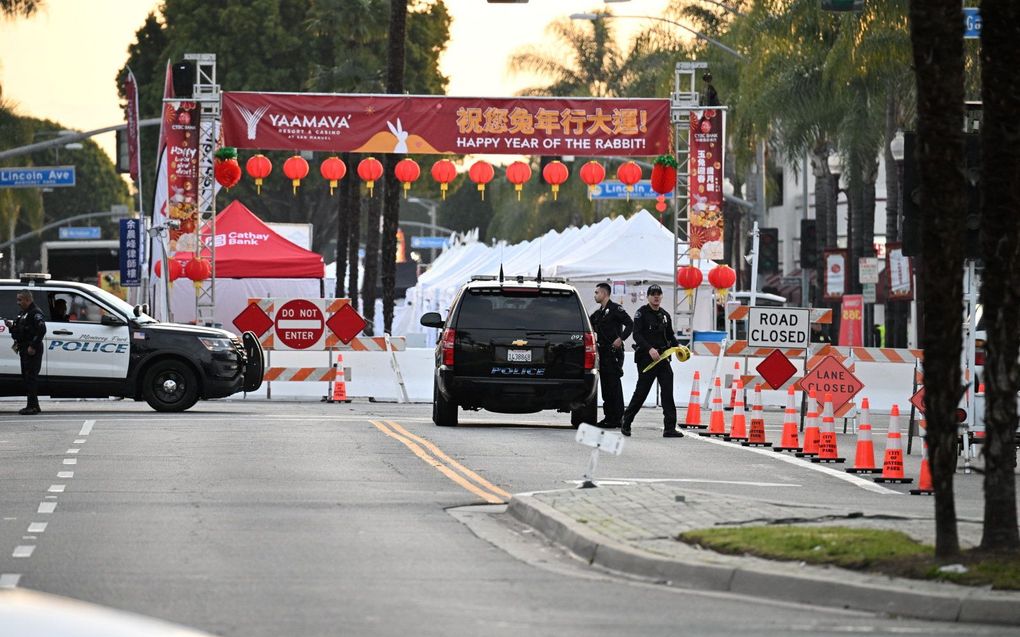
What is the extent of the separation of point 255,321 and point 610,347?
10.5 m

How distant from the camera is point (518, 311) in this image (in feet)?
77.0

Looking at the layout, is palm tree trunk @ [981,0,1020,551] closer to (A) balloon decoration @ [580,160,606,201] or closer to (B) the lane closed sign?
(B) the lane closed sign

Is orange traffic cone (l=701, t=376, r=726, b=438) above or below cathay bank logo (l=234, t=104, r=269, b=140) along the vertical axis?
below

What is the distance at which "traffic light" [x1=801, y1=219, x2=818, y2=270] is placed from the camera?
5131 cm

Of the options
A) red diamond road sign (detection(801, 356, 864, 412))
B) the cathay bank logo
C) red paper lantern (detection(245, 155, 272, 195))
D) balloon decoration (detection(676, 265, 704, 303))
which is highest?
the cathay bank logo

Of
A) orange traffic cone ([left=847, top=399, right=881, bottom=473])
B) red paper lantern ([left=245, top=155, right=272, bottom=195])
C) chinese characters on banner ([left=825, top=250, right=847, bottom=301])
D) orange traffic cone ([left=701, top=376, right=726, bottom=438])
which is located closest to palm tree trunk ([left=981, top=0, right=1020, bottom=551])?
orange traffic cone ([left=847, top=399, right=881, bottom=473])

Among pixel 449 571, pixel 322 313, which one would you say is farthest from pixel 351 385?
pixel 449 571

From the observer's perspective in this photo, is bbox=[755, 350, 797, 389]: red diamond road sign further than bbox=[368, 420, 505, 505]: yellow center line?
Yes

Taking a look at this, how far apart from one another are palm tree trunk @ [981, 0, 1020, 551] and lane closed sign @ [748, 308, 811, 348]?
16208 mm

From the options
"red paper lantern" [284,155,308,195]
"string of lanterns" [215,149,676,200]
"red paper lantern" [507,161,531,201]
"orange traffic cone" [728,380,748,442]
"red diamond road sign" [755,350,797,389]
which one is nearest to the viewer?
"orange traffic cone" [728,380,748,442]

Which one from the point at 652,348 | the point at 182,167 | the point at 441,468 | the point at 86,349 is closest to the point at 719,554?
the point at 441,468

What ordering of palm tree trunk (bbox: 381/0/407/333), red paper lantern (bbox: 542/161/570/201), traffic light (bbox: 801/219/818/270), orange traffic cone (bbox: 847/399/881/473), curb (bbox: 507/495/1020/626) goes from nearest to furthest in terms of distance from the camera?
1. curb (bbox: 507/495/1020/626)
2. orange traffic cone (bbox: 847/399/881/473)
3. red paper lantern (bbox: 542/161/570/201)
4. palm tree trunk (bbox: 381/0/407/333)
5. traffic light (bbox: 801/219/818/270)

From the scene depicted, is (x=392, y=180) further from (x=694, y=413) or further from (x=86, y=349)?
(x=694, y=413)

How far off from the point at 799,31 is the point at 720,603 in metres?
37.1
